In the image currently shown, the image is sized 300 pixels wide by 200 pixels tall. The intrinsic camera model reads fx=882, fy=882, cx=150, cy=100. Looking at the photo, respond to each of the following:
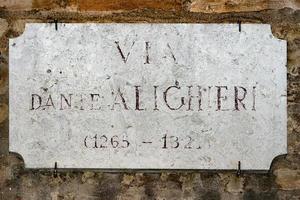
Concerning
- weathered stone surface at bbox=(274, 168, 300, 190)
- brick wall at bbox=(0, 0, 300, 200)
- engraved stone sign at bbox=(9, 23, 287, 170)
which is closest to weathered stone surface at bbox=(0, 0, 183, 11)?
brick wall at bbox=(0, 0, 300, 200)

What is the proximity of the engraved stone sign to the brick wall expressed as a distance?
0.06 m

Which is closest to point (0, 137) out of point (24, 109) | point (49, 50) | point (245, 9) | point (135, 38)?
point (24, 109)

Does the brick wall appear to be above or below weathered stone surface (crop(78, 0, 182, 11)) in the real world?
below

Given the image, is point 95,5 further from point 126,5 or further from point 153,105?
point 153,105

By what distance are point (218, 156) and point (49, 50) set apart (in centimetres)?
97

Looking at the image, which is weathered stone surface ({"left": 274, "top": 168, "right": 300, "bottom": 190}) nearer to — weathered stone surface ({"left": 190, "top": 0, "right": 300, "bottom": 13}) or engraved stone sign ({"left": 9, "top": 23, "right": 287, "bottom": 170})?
engraved stone sign ({"left": 9, "top": 23, "right": 287, "bottom": 170})

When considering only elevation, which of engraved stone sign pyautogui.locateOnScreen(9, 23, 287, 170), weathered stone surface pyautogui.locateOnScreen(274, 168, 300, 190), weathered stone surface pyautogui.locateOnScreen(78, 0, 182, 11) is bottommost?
weathered stone surface pyautogui.locateOnScreen(274, 168, 300, 190)

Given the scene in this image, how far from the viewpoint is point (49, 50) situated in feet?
14.1

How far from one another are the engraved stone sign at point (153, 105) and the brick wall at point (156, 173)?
0.19 ft

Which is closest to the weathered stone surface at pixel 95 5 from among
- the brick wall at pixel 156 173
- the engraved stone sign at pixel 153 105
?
the brick wall at pixel 156 173

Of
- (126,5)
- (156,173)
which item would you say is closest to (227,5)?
(126,5)

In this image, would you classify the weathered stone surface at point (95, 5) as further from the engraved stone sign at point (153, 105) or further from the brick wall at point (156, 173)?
the engraved stone sign at point (153, 105)

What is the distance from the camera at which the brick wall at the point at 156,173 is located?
4.29 meters

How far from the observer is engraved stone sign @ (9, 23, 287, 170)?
4266 millimetres
